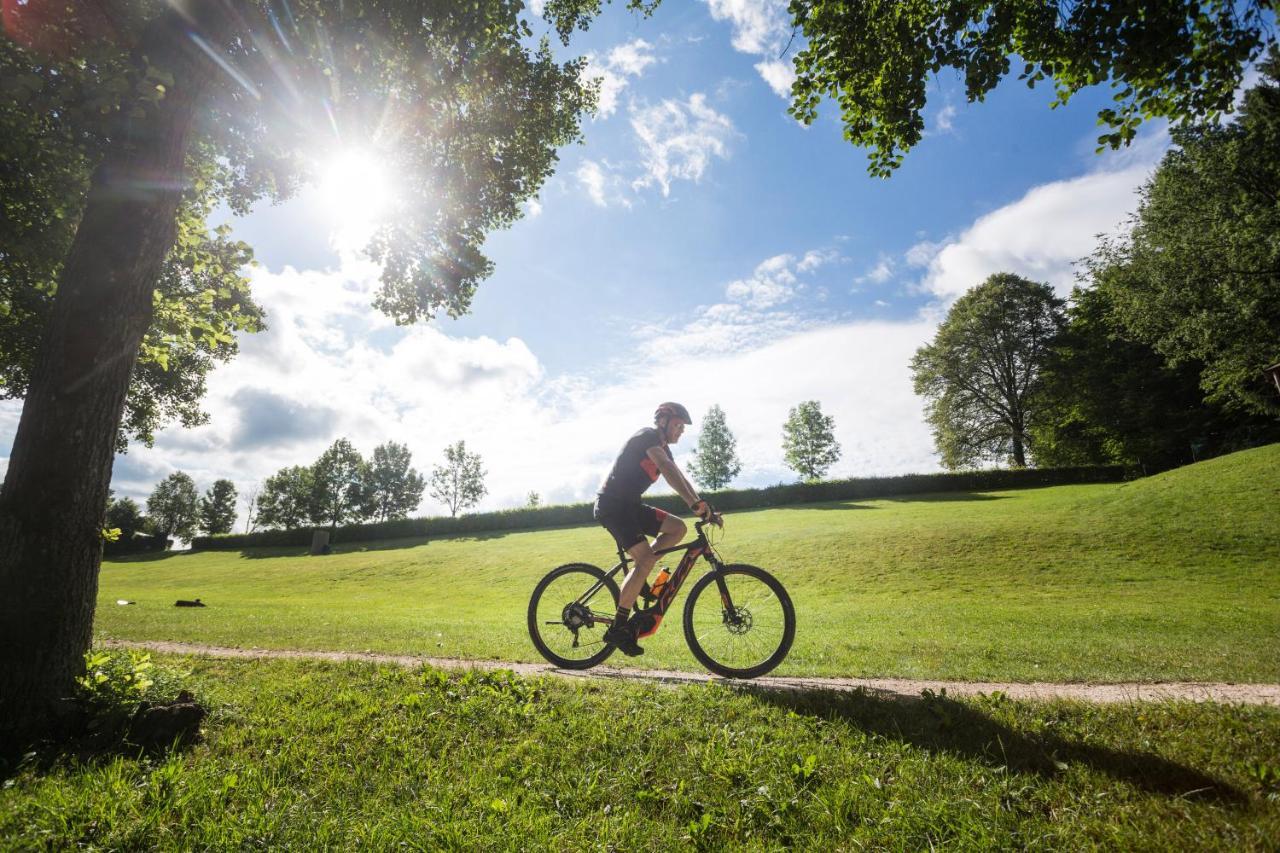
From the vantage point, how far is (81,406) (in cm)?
444

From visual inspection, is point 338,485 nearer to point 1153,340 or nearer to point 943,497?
point 943,497

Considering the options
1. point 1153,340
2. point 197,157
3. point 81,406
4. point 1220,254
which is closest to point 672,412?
point 81,406

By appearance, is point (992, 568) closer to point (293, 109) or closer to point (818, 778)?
point (818, 778)

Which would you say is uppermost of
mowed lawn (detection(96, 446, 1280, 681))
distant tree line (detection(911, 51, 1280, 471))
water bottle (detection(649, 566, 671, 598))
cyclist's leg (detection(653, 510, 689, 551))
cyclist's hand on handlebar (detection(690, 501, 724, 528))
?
distant tree line (detection(911, 51, 1280, 471))

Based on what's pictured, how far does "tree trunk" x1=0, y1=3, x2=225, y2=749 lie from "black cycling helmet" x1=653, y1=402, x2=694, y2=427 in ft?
16.6

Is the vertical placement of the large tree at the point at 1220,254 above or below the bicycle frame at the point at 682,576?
above

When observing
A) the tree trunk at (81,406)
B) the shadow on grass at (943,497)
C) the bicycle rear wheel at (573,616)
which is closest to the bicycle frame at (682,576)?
the bicycle rear wheel at (573,616)

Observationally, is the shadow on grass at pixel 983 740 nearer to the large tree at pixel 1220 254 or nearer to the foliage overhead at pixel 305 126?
the foliage overhead at pixel 305 126

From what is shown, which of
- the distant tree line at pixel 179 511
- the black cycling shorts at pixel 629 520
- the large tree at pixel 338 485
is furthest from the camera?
the distant tree line at pixel 179 511

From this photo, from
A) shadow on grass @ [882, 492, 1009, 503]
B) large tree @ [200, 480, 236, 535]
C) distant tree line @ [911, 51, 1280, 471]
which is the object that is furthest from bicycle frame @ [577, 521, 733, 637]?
large tree @ [200, 480, 236, 535]

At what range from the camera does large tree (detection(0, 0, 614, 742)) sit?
4.25 metres

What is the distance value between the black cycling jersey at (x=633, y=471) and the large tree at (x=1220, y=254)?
1345 inches

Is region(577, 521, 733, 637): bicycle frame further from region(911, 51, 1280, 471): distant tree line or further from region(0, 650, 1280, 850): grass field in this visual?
region(911, 51, 1280, 471): distant tree line

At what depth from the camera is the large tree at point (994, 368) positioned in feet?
170
